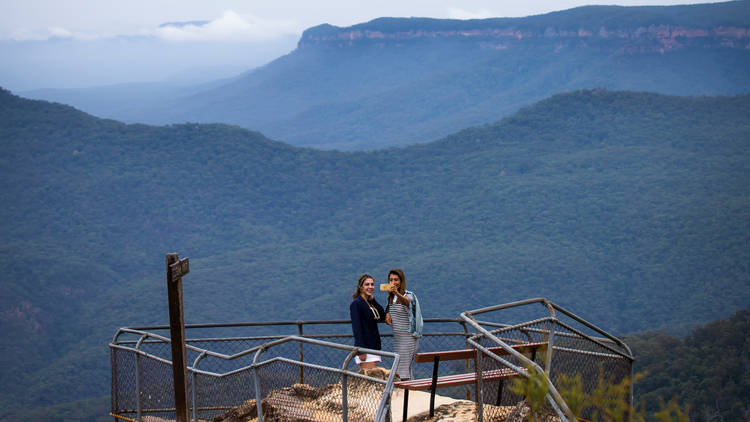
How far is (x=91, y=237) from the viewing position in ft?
324

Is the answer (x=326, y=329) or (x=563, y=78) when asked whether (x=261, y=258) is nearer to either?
(x=326, y=329)

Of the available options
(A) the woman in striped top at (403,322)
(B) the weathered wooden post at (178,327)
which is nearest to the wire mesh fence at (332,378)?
(B) the weathered wooden post at (178,327)

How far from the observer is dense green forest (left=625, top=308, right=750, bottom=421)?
36156 mm

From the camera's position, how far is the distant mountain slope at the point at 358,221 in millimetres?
76625

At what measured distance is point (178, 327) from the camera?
6.34 metres

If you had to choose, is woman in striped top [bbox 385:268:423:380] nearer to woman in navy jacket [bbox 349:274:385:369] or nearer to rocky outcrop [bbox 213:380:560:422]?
woman in navy jacket [bbox 349:274:385:369]

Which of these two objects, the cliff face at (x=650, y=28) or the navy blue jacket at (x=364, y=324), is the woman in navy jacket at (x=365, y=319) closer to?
the navy blue jacket at (x=364, y=324)

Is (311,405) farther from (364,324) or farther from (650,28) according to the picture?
(650,28)

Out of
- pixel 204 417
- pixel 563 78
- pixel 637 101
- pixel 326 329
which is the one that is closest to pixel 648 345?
pixel 326 329

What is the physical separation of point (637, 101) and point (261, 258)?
59022mm

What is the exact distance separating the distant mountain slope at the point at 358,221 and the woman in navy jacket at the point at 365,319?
5815 cm

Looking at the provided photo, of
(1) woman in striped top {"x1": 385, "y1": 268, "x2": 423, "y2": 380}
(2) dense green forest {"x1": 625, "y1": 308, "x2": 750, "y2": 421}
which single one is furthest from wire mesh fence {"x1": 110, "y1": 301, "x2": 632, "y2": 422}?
(2) dense green forest {"x1": 625, "y1": 308, "x2": 750, "y2": 421}

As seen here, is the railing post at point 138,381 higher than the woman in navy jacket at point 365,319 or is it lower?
lower

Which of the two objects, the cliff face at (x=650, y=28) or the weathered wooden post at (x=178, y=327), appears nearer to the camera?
the weathered wooden post at (x=178, y=327)
